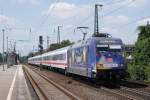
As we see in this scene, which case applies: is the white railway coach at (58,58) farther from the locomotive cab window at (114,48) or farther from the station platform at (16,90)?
the locomotive cab window at (114,48)

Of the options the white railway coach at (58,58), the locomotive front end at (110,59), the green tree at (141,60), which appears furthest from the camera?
the white railway coach at (58,58)

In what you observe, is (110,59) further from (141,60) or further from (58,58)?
(58,58)

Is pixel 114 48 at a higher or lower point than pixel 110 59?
higher

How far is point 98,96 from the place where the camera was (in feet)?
74.3

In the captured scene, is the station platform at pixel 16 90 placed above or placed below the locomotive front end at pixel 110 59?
below

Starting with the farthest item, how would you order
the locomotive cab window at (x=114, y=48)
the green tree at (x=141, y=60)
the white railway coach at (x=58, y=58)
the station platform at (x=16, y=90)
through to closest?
1. the white railway coach at (x=58, y=58)
2. the green tree at (x=141, y=60)
3. the locomotive cab window at (x=114, y=48)
4. the station platform at (x=16, y=90)

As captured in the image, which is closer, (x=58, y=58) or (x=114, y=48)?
(x=114, y=48)

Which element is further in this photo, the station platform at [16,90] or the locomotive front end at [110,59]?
the locomotive front end at [110,59]

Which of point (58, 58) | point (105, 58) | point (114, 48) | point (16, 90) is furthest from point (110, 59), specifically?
point (58, 58)

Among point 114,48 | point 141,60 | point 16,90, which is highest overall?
point 114,48

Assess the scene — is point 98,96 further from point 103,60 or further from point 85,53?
point 85,53

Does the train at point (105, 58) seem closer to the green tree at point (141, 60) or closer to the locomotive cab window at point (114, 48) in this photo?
the locomotive cab window at point (114, 48)

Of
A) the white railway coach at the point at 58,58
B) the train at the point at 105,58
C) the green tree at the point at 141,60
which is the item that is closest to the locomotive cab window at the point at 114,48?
the train at the point at 105,58

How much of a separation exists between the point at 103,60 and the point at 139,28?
18850 millimetres
